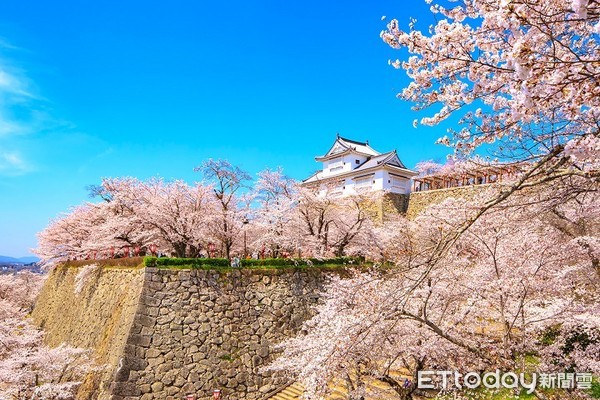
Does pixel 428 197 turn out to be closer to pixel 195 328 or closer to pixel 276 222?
pixel 276 222

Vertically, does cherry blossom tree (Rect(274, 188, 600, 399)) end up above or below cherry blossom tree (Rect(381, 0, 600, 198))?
below

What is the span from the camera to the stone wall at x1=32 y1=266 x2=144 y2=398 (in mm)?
10384

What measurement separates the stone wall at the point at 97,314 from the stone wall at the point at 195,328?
0.19 feet

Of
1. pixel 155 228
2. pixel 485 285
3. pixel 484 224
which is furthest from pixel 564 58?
pixel 155 228

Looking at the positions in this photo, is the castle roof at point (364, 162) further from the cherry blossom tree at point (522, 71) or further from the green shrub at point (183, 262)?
the cherry blossom tree at point (522, 71)

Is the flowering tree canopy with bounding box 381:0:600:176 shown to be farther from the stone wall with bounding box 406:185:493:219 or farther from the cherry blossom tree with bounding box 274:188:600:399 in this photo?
the stone wall with bounding box 406:185:493:219

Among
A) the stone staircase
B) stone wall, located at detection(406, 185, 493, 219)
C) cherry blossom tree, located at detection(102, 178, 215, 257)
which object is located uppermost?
stone wall, located at detection(406, 185, 493, 219)

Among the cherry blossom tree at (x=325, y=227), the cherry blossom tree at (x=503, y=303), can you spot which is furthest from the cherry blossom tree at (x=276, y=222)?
the cherry blossom tree at (x=503, y=303)

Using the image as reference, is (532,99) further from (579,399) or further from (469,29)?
(579,399)

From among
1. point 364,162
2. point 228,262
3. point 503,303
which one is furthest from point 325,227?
point 364,162

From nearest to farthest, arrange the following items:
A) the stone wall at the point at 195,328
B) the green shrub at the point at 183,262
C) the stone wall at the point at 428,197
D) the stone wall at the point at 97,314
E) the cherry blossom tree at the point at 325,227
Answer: the stone wall at the point at 195,328 < the stone wall at the point at 97,314 < the green shrub at the point at 183,262 < the cherry blossom tree at the point at 325,227 < the stone wall at the point at 428,197

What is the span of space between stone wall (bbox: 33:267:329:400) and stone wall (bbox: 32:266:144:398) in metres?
0.06

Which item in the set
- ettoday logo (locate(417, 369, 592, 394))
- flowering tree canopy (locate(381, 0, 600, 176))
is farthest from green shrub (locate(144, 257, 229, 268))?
flowering tree canopy (locate(381, 0, 600, 176))

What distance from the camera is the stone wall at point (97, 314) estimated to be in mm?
10384
